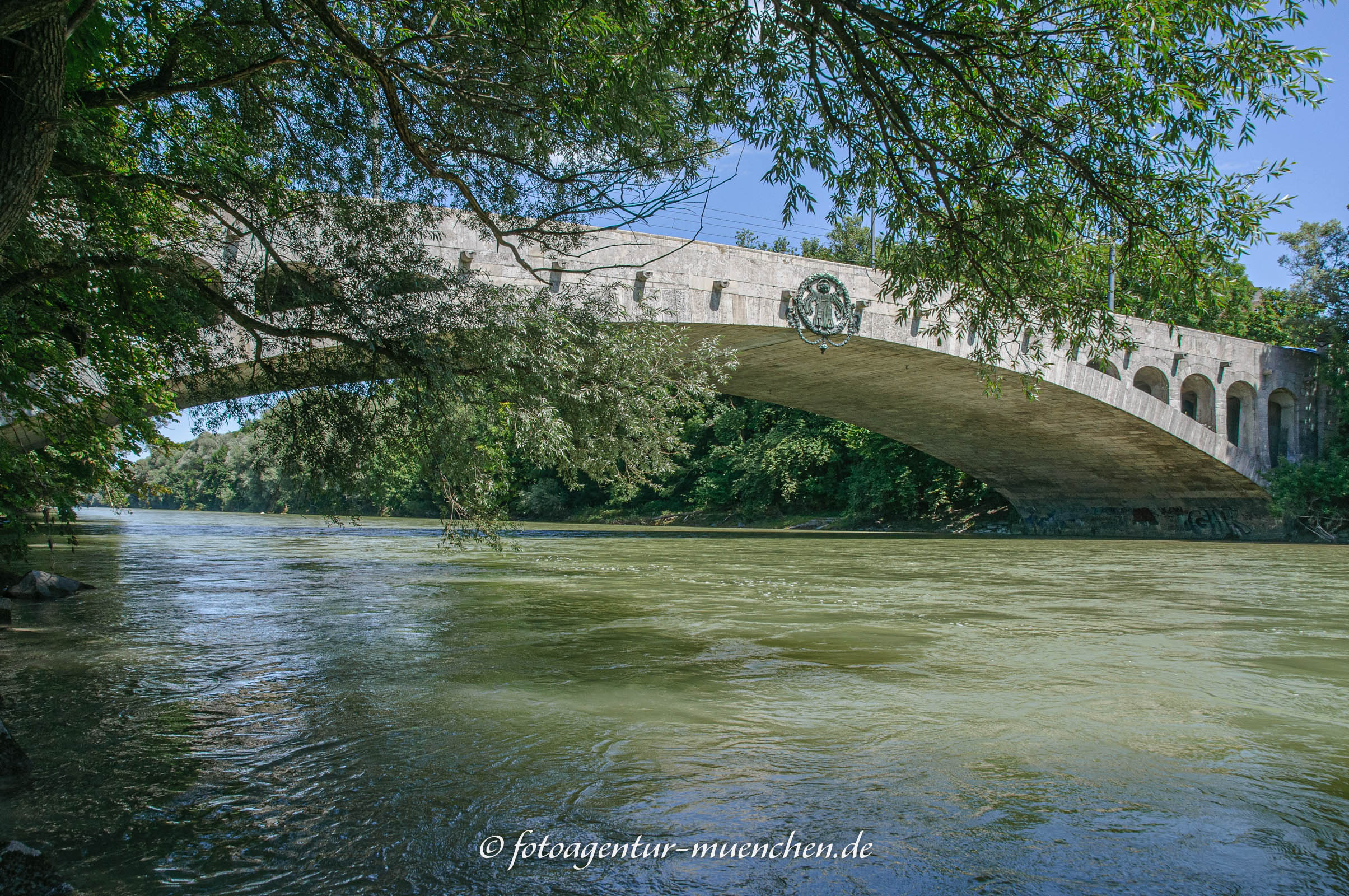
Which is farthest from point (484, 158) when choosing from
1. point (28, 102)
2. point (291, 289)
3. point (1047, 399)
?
point (1047, 399)

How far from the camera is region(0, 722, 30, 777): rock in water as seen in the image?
3.21m

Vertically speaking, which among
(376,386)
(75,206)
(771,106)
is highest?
(771,106)

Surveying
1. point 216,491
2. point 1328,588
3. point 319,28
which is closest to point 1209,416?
point 1328,588

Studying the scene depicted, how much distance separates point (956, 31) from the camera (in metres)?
5.27

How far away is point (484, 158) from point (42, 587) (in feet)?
21.9

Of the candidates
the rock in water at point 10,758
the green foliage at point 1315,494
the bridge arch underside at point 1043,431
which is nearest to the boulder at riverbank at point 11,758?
the rock in water at point 10,758

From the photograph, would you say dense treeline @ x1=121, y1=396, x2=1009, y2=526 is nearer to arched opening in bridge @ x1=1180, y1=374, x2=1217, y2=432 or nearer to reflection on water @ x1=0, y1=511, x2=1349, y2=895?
arched opening in bridge @ x1=1180, y1=374, x2=1217, y2=432

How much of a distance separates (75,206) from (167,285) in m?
0.79

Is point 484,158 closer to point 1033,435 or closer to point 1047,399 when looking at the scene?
point 1047,399

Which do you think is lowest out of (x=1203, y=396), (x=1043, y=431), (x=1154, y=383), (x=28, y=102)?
(x=28, y=102)

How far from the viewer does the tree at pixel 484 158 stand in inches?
209

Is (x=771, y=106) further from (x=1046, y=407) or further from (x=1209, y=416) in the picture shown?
(x=1209, y=416)

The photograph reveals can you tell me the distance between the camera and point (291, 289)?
24.0ft

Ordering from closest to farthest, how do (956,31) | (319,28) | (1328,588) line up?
(956,31) → (319,28) → (1328,588)
